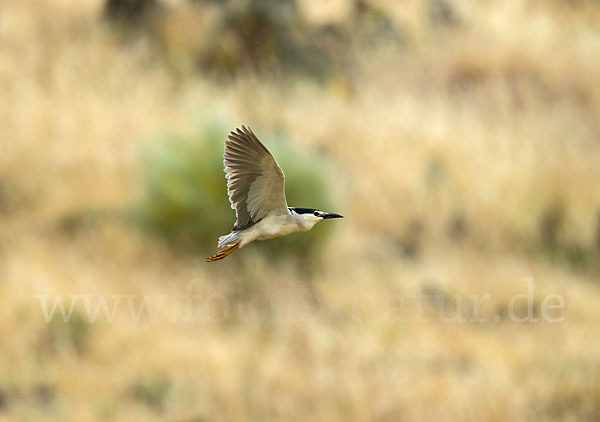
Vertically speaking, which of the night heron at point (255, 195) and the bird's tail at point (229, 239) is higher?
the night heron at point (255, 195)

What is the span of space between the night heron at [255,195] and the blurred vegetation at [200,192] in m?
8.35

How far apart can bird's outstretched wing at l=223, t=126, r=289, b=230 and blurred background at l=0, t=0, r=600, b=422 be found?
6.79 metres

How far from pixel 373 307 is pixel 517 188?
Result: 426cm

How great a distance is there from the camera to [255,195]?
129 centimetres

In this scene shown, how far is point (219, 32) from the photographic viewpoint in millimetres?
19547

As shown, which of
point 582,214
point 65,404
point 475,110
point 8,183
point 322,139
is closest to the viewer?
point 65,404

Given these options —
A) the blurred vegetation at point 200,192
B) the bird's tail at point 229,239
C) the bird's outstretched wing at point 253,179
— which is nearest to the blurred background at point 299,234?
the blurred vegetation at point 200,192

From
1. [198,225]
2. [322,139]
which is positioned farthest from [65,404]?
[322,139]

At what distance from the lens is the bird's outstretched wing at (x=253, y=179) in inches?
49.1

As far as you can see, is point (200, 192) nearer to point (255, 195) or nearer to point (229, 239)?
point (255, 195)

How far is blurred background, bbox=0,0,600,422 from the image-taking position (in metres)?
11.7

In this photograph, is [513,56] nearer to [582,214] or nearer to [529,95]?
[529,95]

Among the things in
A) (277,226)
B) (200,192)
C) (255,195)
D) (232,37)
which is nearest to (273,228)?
(277,226)

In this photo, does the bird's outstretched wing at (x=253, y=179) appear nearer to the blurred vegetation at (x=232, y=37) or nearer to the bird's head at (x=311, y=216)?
the bird's head at (x=311, y=216)
